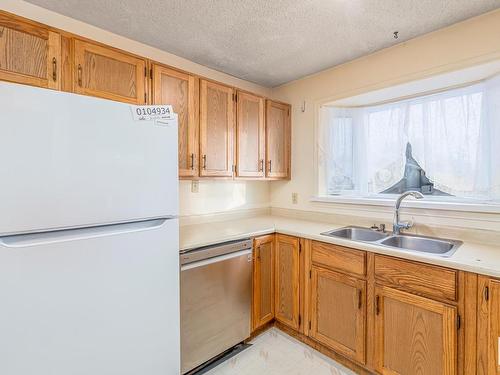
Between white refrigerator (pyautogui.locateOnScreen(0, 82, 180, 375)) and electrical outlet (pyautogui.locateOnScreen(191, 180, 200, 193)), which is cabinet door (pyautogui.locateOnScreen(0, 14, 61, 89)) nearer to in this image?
white refrigerator (pyautogui.locateOnScreen(0, 82, 180, 375))

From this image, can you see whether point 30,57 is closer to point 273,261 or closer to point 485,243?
point 273,261

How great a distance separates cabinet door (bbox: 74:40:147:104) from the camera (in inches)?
57.4

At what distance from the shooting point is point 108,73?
1.56 m

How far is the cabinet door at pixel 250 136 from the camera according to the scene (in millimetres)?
2271

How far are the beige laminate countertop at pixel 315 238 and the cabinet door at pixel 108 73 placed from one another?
1025 mm

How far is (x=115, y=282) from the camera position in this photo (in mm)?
1203

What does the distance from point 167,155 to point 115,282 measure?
26.7 inches

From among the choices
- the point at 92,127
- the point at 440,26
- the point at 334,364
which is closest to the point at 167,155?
the point at 92,127

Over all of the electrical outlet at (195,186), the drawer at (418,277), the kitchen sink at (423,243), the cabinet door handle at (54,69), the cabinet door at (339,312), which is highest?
the cabinet door handle at (54,69)

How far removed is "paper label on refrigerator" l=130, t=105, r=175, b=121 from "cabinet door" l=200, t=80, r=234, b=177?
0.61m

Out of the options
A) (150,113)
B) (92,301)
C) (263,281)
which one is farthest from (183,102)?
(263,281)

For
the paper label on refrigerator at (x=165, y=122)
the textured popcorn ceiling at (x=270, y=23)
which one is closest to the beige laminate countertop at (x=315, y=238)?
the paper label on refrigerator at (x=165, y=122)

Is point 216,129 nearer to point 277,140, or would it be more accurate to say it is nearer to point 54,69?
point 277,140

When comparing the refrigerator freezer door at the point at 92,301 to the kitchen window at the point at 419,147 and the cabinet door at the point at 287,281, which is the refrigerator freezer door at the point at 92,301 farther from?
the kitchen window at the point at 419,147
